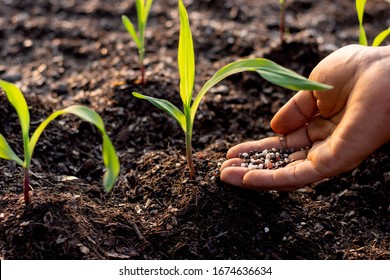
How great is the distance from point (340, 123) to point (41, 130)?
96 cm

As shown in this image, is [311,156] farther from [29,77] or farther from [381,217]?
[29,77]

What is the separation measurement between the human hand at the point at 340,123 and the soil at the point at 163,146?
115 mm

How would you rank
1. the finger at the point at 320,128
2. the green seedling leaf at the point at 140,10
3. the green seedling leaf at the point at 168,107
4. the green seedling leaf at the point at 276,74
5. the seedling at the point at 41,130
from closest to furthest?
1. the seedling at the point at 41,130
2. the green seedling leaf at the point at 276,74
3. the green seedling leaf at the point at 168,107
4. the finger at the point at 320,128
5. the green seedling leaf at the point at 140,10

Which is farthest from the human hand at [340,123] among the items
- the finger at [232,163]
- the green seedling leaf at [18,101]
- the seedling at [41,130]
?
the green seedling leaf at [18,101]

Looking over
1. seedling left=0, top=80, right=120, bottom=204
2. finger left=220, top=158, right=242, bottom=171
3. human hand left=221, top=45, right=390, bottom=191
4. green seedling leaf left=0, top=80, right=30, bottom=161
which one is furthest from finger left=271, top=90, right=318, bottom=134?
green seedling leaf left=0, top=80, right=30, bottom=161

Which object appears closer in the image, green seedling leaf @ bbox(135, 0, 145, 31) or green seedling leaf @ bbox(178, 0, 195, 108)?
green seedling leaf @ bbox(178, 0, 195, 108)

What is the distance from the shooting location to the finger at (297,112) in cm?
213

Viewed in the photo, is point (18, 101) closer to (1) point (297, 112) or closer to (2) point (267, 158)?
(2) point (267, 158)

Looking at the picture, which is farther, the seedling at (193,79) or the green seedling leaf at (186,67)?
the green seedling leaf at (186,67)

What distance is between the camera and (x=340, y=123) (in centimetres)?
199

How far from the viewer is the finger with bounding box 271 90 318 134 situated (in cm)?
213

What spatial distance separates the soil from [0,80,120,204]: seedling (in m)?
0.18

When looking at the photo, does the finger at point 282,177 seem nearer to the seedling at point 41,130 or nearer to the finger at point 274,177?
the finger at point 274,177

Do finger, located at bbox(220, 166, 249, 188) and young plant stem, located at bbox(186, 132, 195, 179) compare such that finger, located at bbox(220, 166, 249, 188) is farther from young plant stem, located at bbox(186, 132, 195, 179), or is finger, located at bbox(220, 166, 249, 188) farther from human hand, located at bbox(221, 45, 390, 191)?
young plant stem, located at bbox(186, 132, 195, 179)
